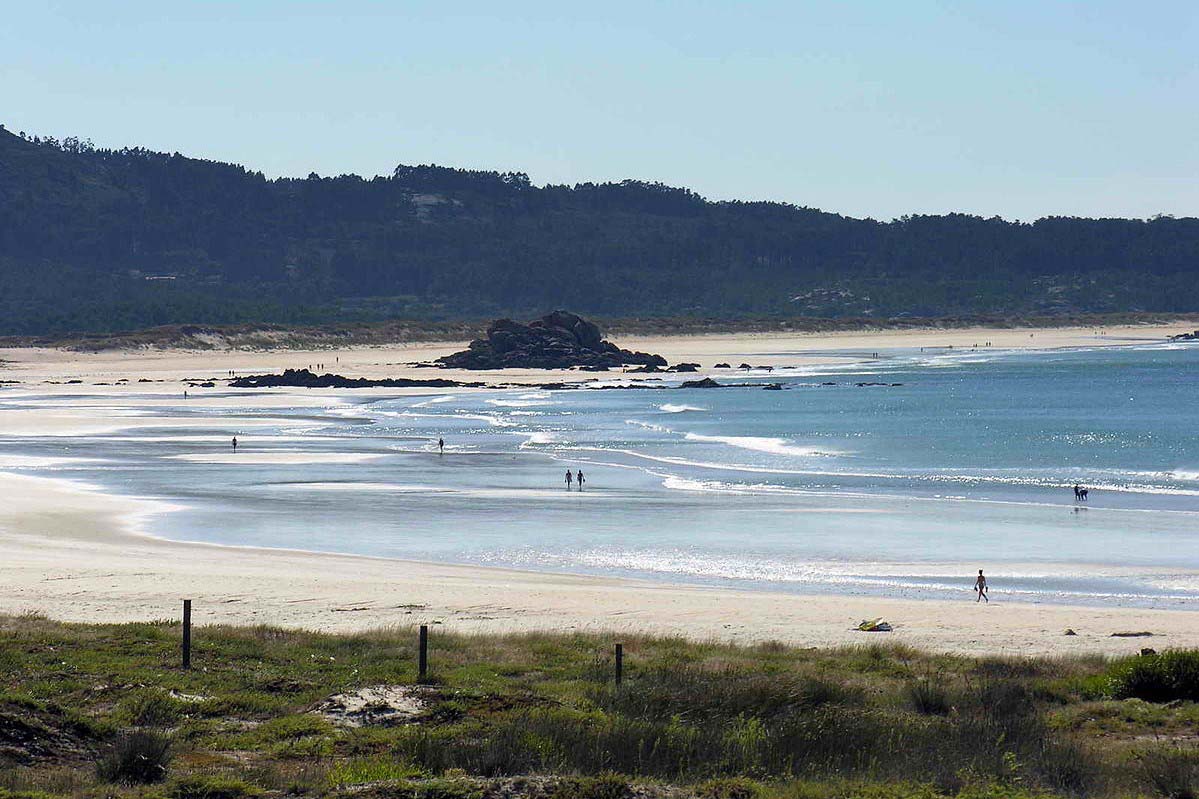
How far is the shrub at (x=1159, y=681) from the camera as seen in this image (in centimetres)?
1481

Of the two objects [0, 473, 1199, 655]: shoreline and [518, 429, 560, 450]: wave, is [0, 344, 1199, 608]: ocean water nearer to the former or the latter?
[518, 429, 560, 450]: wave

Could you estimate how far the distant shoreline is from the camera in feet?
404

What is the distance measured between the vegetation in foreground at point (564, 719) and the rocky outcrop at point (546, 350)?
3576 inches

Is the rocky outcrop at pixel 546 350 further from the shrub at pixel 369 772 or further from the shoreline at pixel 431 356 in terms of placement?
the shrub at pixel 369 772

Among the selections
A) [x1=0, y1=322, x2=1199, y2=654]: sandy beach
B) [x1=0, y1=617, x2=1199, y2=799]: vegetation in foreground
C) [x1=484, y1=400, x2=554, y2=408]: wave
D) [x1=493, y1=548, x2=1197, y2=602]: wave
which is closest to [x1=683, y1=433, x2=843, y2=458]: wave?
[x1=484, y1=400, x2=554, y2=408]: wave

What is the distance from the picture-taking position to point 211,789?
1058cm

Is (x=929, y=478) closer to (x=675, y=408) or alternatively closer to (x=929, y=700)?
(x=929, y=700)

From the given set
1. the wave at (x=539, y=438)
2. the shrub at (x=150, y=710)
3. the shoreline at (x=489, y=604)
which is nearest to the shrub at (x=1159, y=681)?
the shoreline at (x=489, y=604)

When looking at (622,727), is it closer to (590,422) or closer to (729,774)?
(729,774)

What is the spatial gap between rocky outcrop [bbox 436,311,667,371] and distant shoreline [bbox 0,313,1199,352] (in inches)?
959

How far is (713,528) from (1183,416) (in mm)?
38452

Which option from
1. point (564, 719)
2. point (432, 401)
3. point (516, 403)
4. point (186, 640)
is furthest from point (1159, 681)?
point (432, 401)

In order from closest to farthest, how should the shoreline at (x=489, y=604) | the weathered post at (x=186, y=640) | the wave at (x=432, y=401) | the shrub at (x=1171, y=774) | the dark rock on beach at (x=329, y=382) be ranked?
the shrub at (x=1171, y=774)
the weathered post at (x=186, y=640)
the shoreline at (x=489, y=604)
the wave at (x=432, y=401)
the dark rock on beach at (x=329, y=382)

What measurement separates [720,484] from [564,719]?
2775 cm
